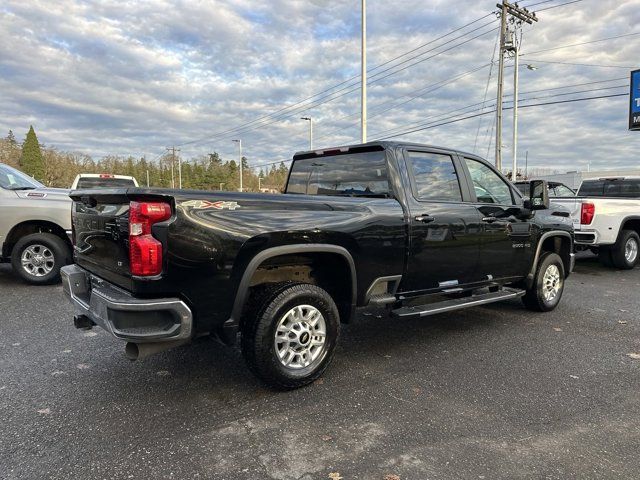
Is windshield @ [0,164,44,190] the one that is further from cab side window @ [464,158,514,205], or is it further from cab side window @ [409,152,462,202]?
cab side window @ [464,158,514,205]

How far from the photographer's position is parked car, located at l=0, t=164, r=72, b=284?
22.8ft

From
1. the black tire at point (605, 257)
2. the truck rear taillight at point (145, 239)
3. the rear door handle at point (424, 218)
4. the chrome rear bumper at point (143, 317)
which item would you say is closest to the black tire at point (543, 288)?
the rear door handle at point (424, 218)

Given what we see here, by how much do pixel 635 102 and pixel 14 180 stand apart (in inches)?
955

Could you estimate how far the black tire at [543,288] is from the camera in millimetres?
5775

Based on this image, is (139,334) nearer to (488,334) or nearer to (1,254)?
(488,334)

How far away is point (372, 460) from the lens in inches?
106

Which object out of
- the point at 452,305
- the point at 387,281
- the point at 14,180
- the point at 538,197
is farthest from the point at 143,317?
the point at 14,180

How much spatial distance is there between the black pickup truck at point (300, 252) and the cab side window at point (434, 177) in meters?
0.01

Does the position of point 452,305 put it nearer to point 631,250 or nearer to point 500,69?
point 631,250

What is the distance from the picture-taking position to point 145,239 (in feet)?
9.53

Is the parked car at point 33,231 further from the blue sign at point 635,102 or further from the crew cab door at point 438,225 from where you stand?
Result: the blue sign at point 635,102

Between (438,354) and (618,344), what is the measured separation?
196 centimetres

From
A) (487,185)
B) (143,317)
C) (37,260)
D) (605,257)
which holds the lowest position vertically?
(605,257)

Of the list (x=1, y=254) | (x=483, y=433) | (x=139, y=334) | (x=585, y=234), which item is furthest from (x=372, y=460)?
(x=585, y=234)
